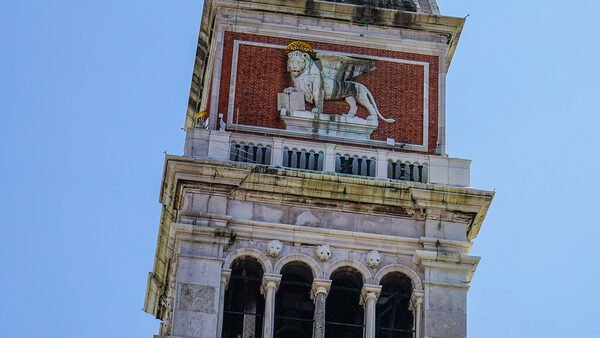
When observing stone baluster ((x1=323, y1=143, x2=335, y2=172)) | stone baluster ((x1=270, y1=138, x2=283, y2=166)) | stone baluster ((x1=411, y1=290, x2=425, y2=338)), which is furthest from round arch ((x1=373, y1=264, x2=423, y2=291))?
stone baluster ((x1=270, y1=138, x2=283, y2=166))

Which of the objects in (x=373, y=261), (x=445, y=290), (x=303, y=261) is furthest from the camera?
(x=373, y=261)

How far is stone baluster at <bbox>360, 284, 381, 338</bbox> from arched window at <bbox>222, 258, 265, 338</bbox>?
2.24 meters

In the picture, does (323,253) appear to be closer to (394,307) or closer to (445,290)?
(394,307)

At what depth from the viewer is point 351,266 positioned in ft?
147

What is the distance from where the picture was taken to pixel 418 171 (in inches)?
1828

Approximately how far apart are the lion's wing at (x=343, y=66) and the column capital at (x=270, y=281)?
6134 mm

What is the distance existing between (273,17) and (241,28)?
83cm

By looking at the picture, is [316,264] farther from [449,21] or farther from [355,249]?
[449,21]

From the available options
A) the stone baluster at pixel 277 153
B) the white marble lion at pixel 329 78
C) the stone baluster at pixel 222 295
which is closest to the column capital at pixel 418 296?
the stone baluster at pixel 222 295

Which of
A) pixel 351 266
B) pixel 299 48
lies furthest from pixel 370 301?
pixel 299 48

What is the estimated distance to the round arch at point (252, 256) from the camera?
44.2 meters

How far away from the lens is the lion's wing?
48.1 m

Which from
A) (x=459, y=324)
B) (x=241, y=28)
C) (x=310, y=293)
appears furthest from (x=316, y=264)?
(x=241, y=28)

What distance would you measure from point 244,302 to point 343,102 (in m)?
5.89
